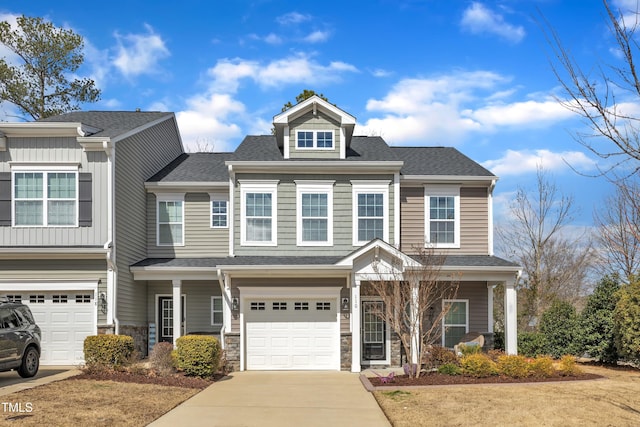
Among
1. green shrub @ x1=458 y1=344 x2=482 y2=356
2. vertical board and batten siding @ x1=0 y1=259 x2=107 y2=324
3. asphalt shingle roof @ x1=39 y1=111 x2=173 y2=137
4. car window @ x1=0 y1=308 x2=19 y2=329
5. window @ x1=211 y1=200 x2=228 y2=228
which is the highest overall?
asphalt shingle roof @ x1=39 y1=111 x2=173 y2=137

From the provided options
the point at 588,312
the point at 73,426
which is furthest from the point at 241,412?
the point at 588,312

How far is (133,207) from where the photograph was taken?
71.9ft

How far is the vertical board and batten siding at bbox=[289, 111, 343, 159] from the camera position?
2195cm

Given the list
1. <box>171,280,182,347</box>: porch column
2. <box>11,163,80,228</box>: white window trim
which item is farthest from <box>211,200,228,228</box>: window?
<box>11,163,80,228</box>: white window trim

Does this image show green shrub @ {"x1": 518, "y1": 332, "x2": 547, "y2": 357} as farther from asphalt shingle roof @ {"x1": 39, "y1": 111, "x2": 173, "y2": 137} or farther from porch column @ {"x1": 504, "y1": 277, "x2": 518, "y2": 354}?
asphalt shingle roof @ {"x1": 39, "y1": 111, "x2": 173, "y2": 137}

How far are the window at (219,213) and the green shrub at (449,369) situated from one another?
937cm

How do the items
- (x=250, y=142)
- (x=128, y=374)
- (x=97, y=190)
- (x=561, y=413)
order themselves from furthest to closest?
1. (x=250, y=142)
2. (x=97, y=190)
3. (x=128, y=374)
4. (x=561, y=413)

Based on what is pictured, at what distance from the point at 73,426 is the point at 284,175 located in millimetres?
11872

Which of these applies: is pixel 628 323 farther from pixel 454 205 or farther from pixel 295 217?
pixel 295 217

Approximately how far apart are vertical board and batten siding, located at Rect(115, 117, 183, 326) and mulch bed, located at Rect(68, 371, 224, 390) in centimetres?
410

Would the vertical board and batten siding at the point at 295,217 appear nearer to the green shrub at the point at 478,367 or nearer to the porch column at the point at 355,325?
the porch column at the point at 355,325

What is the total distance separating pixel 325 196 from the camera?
71.2 ft

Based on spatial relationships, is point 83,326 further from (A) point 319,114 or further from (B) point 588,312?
(B) point 588,312

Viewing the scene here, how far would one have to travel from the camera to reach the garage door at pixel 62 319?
66.0ft
